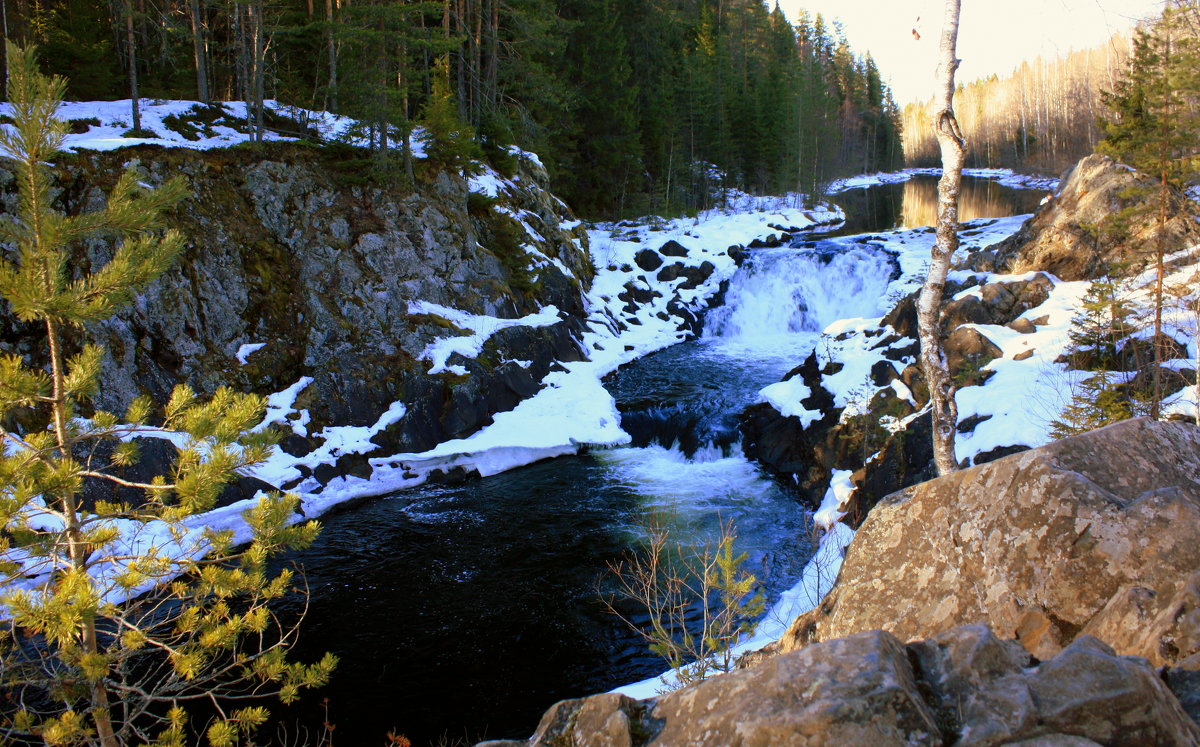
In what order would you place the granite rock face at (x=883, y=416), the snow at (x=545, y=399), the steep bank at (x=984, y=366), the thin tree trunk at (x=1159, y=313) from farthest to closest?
the snow at (x=545, y=399) < the granite rock face at (x=883, y=416) < the steep bank at (x=984, y=366) < the thin tree trunk at (x=1159, y=313)

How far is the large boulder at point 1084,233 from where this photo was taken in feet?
43.3

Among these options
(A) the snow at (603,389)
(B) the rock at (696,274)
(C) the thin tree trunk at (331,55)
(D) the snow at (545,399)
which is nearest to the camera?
(A) the snow at (603,389)

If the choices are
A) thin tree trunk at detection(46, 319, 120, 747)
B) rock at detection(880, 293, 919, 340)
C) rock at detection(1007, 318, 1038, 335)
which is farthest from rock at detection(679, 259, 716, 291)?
thin tree trunk at detection(46, 319, 120, 747)

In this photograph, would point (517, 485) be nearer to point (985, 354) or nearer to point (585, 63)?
point (985, 354)

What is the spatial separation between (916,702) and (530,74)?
26.1m

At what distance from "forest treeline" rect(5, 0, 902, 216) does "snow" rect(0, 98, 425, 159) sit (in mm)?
973

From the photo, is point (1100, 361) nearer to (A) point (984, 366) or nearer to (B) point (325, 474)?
(A) point (984, 366)

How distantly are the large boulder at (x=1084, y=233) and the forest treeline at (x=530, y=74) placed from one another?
1498 centimetres

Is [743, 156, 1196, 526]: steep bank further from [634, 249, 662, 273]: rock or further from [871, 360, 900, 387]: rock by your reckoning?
[634, 249, 662, 273]: rock

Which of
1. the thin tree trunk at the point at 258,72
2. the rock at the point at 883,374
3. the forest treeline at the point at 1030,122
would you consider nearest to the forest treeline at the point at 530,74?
the thin tree trunk at the point at 258,72

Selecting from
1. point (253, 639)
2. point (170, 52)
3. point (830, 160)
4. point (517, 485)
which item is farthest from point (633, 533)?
point (830, 160)

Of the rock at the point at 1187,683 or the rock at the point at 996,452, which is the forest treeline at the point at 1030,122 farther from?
the rock at the point at 1187,683

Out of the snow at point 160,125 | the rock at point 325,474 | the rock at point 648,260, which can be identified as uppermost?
the snow at point 160,125

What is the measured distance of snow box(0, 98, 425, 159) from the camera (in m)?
16.1
